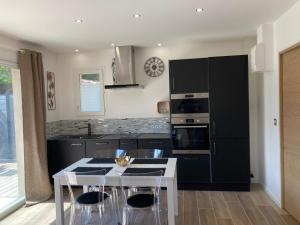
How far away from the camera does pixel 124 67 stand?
15.5 feet

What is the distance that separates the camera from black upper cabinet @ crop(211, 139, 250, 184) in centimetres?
414

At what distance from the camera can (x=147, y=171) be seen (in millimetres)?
2803

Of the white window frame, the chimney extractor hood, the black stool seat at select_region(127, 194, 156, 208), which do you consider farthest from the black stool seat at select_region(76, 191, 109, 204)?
the white window frame

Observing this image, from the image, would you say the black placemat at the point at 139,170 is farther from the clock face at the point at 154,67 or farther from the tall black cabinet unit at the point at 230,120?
the clock face at the point at 154,67

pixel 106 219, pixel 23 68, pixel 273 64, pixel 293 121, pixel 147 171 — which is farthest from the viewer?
pixel 23 68

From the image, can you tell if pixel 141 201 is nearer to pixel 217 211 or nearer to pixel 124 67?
pixel 217 211

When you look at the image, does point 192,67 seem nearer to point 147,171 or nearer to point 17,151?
point 147,171


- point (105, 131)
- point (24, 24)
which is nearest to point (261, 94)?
point (105, 131)

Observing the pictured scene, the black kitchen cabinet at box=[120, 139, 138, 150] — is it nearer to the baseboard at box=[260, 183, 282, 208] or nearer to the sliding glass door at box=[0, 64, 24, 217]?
the sliding glass door at box=[0, 64, 24, 217]

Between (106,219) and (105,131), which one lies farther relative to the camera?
(105,131)

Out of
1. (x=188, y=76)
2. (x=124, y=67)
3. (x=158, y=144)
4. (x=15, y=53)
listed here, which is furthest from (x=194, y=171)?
(x=15, y=53)

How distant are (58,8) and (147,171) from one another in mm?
1957

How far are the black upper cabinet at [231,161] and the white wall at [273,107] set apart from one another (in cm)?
31

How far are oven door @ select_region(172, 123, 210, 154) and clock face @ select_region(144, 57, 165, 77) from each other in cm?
112
